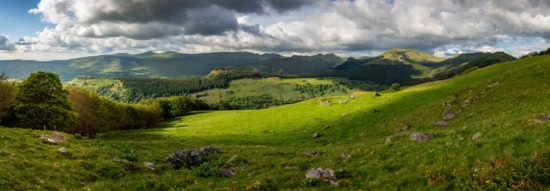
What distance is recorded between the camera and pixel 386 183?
56.0 feet

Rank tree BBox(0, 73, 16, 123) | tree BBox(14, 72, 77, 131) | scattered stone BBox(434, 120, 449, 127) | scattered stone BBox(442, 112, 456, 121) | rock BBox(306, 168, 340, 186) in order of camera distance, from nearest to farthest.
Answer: rock BBox(306, 168, 340, 186) < scattered stone BBox(434, 120, 449, 127) < scattered stone BBox(442, 112, 456, 121) < tree BBox(0, 73, 16, 123) < tree BBox(14, 72, 77, 131)

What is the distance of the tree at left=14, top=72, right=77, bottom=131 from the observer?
237 feet

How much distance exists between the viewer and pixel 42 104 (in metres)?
73.1

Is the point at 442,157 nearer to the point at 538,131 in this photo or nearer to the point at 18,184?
the point at 538,131

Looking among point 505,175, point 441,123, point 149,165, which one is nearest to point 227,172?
point 149,165

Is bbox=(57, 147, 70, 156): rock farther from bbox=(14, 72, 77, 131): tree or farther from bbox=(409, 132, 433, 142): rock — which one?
bbox=(14, 72, 77, 131): tree

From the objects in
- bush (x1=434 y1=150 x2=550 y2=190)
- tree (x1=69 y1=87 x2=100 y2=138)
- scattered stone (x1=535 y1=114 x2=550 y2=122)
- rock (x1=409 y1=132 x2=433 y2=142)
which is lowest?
tree (x1=69 y1=87 x2=100 y2=138)

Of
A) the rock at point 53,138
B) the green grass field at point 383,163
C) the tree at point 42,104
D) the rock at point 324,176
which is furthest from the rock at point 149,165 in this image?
the tree at point 42,104

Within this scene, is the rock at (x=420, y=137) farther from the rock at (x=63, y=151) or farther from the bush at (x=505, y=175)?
the rock at (x=63, y=151)

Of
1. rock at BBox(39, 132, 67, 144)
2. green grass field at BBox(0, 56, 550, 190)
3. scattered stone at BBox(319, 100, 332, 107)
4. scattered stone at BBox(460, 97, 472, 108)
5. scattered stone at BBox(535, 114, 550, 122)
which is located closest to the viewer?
green grass field at BBox(0, 56, 550, 190)

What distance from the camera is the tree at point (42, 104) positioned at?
72188 millimetres

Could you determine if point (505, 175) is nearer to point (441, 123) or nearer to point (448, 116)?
point (441, 123)

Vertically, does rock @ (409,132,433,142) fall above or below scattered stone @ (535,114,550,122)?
below

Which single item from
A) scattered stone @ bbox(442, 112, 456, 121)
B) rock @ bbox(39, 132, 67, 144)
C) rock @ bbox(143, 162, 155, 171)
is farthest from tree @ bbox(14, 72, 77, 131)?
scattered stone @ bbox(442, 112, 456, 121)
